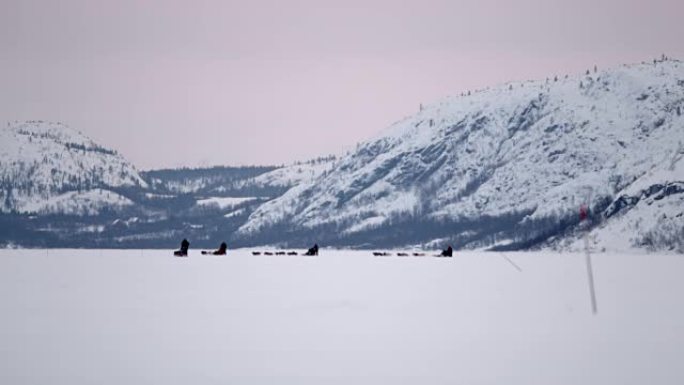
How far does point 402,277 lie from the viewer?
84.8 meters

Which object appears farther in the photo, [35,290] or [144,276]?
[144,276]

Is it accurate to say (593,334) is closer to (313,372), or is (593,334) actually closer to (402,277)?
(313,372)

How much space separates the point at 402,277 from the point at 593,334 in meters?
47.1

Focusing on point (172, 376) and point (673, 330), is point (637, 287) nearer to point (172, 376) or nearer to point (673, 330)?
point (673, 330)

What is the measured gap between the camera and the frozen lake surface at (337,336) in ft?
95.5

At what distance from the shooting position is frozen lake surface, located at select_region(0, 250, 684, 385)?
95.5ft

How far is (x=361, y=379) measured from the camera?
28.6m

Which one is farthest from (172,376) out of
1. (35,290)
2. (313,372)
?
(35,290)

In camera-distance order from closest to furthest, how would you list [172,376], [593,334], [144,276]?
[172,376] < [593,334] < [144,276]

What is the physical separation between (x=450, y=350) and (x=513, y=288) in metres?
34.8

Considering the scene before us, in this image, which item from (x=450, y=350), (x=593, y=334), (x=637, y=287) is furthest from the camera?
(x=637, y=287)

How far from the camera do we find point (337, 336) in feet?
124

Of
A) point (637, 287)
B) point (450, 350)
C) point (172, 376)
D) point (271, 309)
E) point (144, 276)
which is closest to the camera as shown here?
point (172, 376)

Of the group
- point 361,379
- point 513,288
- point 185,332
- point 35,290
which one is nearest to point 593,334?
point 361,379
